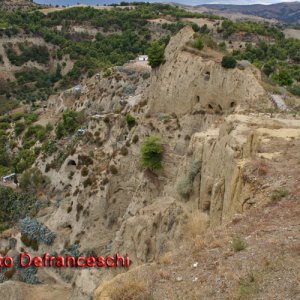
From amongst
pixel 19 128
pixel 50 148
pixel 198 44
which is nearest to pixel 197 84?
pixel 198 44

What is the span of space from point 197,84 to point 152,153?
7.49 m

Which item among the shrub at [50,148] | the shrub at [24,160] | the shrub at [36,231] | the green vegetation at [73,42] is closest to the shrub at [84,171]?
the shrub at [36,231]

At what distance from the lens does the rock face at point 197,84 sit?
1298 inches

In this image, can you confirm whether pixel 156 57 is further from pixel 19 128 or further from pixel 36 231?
pixel 19 128

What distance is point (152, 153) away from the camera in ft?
112

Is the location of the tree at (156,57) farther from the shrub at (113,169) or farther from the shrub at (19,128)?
the shrub at (19,128)

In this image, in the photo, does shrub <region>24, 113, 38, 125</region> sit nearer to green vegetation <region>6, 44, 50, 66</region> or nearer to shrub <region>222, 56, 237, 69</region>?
green vegetation <region>6, 44, 50, 66</region>

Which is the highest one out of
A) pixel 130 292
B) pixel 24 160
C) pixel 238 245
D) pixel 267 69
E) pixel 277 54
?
pixel 238 245

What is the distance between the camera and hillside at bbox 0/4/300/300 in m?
12.2

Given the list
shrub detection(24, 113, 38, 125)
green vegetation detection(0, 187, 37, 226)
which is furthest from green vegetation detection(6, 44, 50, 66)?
green vegetation detection(0, 187, 37, 226)

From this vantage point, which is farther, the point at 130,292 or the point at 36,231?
the point at 36,231

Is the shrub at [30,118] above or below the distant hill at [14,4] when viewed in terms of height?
below

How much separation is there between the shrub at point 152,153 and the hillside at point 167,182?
83 millimetres

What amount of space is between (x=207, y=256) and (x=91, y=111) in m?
52.7
